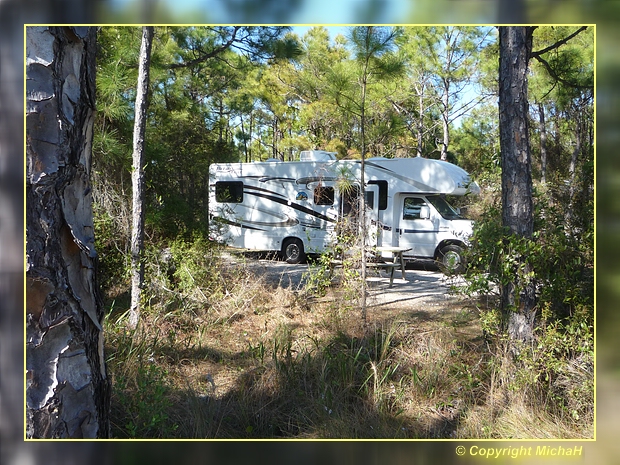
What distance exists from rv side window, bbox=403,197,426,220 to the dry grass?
606 cm

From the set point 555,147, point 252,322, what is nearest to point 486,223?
point 252,322

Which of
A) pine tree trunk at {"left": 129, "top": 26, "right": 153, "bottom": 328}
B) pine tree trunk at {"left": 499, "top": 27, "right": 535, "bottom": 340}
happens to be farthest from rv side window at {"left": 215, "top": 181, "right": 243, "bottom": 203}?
pine tree trunk at {"left": 499, "top": 27, "right": 535, "bottom": 340}

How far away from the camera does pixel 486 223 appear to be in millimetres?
4551

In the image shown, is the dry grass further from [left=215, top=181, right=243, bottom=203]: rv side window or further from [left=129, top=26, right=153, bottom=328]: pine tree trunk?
[left=215, top=181, right=243, bottom=203]: rv side window

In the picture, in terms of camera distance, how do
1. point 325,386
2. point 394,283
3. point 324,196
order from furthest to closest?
point 324,196 < point 394,283 < point 325,386

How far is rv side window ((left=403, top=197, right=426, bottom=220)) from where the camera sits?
11805 mm

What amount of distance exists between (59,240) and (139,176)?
12.0ft

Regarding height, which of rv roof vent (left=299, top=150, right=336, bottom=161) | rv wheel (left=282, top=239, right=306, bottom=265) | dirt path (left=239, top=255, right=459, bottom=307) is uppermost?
rv roof vent (left=299, top=150, right=336, bottom=161)

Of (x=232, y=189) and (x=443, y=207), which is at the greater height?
(x=232, y=189)

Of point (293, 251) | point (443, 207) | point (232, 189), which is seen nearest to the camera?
point (443, 207)

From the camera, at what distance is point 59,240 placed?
2525mm

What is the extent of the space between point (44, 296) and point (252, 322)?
427 cm

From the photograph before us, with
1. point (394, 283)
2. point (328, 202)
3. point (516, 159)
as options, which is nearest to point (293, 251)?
point (328, 202)

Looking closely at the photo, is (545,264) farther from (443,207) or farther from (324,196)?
(324,196)
